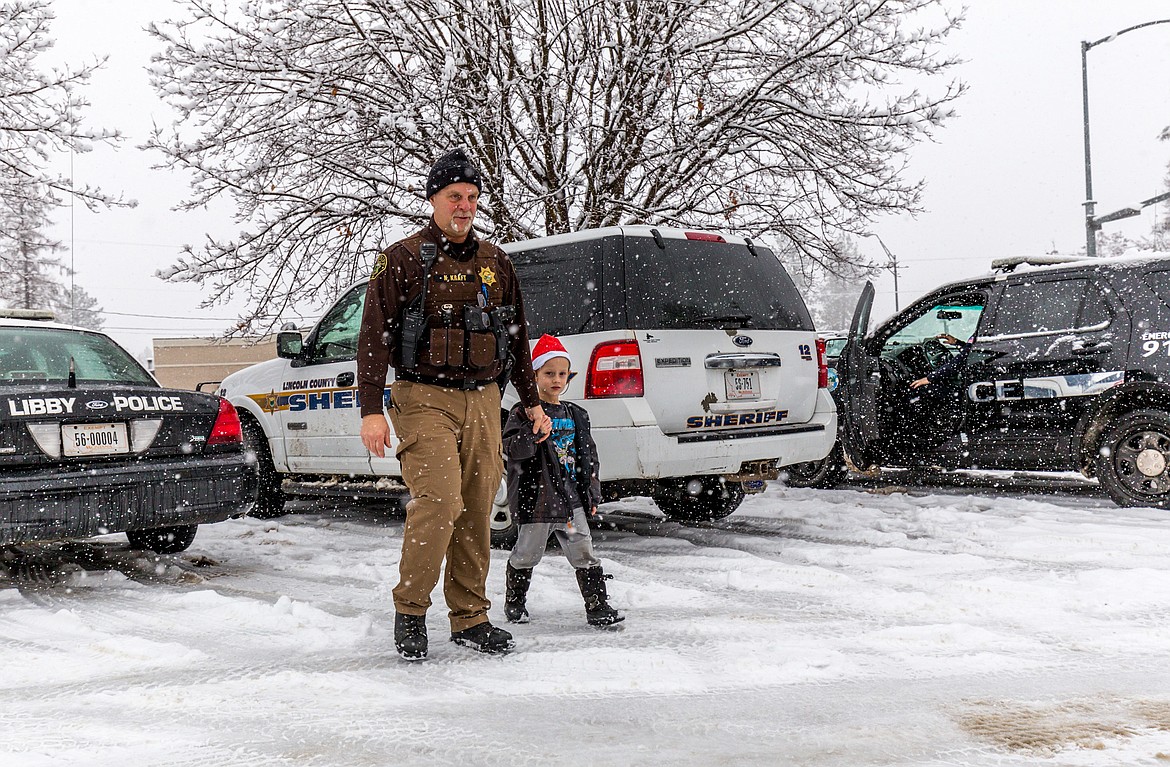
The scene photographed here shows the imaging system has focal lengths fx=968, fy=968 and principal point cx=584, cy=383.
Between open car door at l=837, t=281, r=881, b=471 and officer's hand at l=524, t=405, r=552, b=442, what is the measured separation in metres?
4.02

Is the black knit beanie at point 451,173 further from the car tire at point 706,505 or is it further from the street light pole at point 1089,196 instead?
the street light pole at point 1089,196

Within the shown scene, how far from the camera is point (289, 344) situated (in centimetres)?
691

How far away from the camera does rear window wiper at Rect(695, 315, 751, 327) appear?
218 inches

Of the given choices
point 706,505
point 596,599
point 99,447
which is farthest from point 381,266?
point 706,505

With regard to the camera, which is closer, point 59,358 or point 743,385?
point 59,358

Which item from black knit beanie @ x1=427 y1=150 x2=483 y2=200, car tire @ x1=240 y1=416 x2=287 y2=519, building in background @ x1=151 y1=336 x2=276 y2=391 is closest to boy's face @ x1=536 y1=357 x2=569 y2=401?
black knit beanie @ x1=427 y1=150 x2=483 y2=200

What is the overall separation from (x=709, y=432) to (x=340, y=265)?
23.4 feet

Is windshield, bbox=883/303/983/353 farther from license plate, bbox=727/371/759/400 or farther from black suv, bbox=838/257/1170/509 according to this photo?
license plate, bbox=727/371/759/400

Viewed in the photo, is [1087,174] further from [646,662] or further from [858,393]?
[646,662]

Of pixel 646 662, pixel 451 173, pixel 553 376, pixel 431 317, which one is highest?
pixel 451 173

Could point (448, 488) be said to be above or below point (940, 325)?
below

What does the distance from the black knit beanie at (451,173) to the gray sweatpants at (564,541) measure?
1421 millimetres

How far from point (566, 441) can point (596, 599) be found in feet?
2.24

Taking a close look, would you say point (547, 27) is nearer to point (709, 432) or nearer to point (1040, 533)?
point (709, 432)
